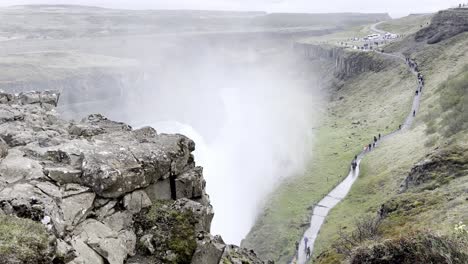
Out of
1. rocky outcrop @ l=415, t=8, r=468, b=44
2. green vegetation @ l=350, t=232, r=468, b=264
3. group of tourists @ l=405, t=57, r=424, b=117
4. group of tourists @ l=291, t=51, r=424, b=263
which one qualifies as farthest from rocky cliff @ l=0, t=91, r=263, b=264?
rocky outcrop @ l=415, t=8, r=468, b=44

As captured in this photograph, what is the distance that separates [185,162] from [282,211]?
3873 centimetres

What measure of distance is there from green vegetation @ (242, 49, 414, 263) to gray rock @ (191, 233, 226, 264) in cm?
2699

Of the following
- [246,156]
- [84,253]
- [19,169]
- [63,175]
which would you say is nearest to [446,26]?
[246,156]

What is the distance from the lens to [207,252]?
16500 mm

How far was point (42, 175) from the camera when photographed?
1527 centimetres

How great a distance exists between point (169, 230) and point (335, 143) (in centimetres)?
6970

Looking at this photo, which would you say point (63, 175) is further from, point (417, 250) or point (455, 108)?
point (455, 108)

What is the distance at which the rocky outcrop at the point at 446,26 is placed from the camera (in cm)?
11488

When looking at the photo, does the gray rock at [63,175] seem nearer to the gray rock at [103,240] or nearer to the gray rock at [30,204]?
the gray rock at [30,204]

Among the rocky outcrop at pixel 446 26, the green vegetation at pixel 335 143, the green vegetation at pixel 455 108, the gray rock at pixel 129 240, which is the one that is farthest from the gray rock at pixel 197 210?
the rocky outcrop at pixel 446 26

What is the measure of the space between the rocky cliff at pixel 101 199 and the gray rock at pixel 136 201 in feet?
0.12

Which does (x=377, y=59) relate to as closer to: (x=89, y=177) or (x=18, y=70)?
(x=18, y=70)

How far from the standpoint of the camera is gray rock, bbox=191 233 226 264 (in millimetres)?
16328

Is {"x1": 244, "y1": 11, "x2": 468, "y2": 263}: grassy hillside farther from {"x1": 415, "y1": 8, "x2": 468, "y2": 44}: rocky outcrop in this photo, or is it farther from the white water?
{"x1": 415, "y1": 8, "x2": 468, "y2": 44}: rocky outcrop
